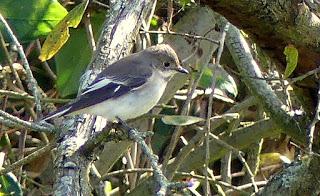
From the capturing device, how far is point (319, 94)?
266 cm

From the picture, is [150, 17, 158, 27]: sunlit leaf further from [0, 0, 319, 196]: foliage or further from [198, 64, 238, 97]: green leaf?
[198, 64, 238, 97]: green leaf

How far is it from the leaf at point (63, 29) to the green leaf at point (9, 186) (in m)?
0.70

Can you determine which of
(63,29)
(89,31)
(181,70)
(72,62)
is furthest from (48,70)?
(63,29)

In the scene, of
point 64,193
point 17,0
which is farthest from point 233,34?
point 64,193

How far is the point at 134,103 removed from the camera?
350 cm

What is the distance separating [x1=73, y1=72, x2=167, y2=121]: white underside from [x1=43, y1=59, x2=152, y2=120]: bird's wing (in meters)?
0.03

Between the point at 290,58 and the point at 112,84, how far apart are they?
110cm

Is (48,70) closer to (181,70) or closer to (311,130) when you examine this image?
(181,70)

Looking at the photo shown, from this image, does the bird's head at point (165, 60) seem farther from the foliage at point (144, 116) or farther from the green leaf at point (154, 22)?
the green leaf at point (154, 22)

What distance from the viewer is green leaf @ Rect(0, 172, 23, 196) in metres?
3.69

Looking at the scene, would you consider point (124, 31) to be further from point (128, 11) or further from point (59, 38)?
point (59, 38)

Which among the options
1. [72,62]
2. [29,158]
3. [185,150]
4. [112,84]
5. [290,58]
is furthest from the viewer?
[185,150]

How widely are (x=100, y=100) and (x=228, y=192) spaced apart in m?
1.24

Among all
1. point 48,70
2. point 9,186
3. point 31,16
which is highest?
point 31,16
